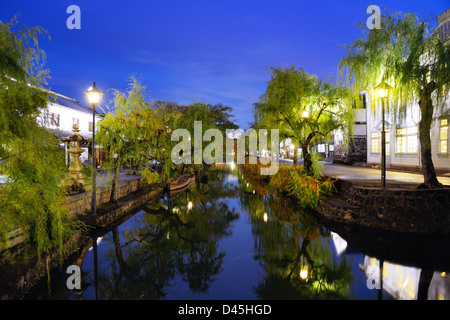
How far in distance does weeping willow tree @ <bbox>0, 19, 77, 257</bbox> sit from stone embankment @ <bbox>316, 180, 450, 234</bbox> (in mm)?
9230

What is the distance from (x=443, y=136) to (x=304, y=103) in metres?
8.84

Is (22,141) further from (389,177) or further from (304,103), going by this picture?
(389,177)

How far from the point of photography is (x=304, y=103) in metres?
16.5

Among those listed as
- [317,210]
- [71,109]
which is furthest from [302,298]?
[71,109]

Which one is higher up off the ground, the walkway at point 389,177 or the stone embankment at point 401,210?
the walkway at point 389,177

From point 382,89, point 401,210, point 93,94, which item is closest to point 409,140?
point 382,89

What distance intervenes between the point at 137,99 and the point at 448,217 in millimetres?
12063

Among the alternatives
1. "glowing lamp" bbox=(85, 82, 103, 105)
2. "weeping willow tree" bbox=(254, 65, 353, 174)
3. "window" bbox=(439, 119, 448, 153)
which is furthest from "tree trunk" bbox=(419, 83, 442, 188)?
"glowing lamp" bbox=(85, 82, 103, 105)

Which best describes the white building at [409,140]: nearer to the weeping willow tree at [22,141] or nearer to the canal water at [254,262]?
the canal water at [254,262]

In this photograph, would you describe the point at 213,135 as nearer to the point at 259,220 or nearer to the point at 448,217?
the point at 259,220

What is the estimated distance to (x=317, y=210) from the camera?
41.9ft

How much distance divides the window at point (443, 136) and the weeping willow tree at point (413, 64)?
789cm

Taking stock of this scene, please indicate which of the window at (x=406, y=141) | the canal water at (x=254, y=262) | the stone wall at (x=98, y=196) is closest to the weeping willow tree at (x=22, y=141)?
the canal water at (x=254, y=262)

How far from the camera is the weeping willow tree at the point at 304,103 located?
15859mm
